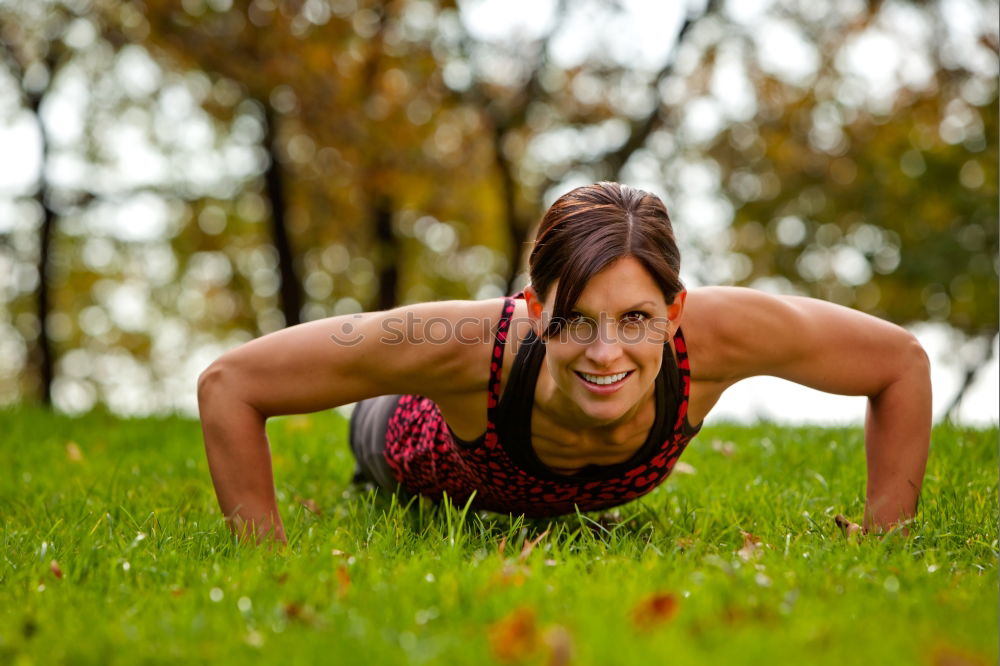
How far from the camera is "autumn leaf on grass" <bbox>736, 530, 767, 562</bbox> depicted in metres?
2.74

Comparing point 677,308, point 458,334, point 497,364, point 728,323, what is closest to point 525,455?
point 497,364

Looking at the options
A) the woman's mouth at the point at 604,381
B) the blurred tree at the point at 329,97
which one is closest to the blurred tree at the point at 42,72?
the blurred tree at the point at 329,97

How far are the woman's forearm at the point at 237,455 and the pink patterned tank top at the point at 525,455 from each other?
77 centimetres

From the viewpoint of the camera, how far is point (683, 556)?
2.79m

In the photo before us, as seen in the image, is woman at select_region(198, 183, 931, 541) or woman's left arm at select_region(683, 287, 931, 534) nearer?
woman at select_region(198, 183, 931, 541)

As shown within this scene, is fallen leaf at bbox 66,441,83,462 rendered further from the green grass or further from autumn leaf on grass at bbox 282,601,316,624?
autumn leaf on grass at bbox 282,601,316,624

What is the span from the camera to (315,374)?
304 cm

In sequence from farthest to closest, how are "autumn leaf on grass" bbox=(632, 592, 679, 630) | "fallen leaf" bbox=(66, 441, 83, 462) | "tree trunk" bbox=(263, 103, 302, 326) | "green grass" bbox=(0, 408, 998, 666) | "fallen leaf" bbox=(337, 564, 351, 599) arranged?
"tree trunk" bbox=(263, 103, 302, 326), "fallen leaf" bbox=(66, 441, 83, 462), "fallen leaf" bbox=(337, 564, 351, 599), "autumn leaf on grass" bbox=(632, 592, 679, 630), "green grass" bbox=(0, 408, 998, 666)

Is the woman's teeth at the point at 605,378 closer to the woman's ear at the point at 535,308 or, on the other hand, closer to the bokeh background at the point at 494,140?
the woman's ear at the point at 535,308

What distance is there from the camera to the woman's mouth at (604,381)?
283 cm

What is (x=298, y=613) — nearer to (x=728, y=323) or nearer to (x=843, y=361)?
(x=728, y=323)

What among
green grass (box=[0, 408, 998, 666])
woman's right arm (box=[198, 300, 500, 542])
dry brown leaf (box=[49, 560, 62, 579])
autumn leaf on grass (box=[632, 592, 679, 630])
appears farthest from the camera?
woman's right arm (box=[198, 300, 500, 542])

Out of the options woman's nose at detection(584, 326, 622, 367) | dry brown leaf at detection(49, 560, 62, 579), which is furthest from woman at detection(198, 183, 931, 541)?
dry brown leaf at detection(49, 560, 62, 579)

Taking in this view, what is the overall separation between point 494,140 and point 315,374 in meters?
13.0
